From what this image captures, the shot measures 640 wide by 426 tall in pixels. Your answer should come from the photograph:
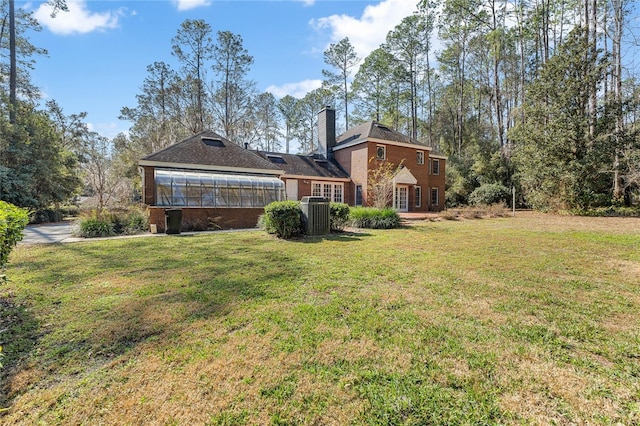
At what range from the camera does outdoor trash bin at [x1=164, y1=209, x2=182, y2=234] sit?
465 inches

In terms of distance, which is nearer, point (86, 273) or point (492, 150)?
point (86, 273)

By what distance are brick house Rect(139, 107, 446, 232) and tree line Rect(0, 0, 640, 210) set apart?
532 centimetres

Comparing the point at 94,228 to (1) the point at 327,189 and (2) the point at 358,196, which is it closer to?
(1) the point at 327,189

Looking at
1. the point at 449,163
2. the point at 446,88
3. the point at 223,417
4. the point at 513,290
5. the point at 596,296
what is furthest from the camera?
the point at 446,88

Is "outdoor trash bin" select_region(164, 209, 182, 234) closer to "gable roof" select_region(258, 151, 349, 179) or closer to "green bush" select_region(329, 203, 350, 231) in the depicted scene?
"green bush" select_region(329, 203, 350, 231)

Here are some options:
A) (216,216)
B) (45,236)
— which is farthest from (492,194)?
(45,236)

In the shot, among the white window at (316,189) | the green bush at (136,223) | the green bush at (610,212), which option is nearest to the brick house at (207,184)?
the green bush at (136,223)

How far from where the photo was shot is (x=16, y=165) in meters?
16.5

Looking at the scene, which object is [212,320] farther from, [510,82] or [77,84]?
[510,82]

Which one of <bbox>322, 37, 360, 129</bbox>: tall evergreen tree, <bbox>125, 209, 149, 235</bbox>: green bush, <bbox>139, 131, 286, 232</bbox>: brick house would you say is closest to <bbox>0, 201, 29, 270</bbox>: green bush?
<bbox>125, 209, 149, 235</bbox>: green bush

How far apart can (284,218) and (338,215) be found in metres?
2.50

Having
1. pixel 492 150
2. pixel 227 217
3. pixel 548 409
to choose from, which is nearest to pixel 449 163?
pixel 492 150

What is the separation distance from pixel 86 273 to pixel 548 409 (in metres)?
7.48

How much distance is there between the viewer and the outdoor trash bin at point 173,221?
1182cm
